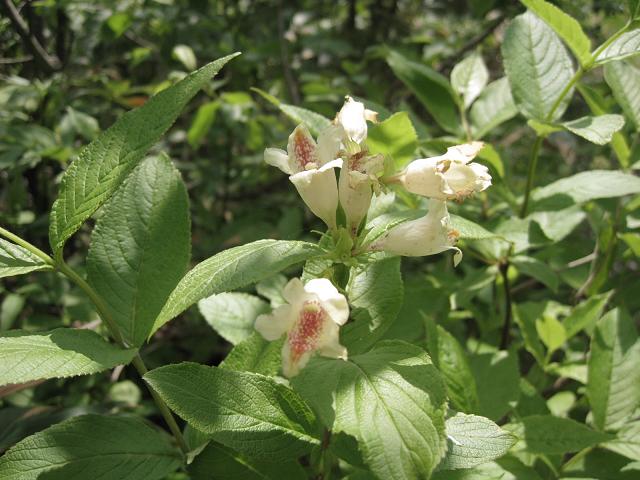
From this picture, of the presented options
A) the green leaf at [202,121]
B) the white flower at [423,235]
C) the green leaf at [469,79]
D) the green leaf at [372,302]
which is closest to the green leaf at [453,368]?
the green leaf at [372,302]

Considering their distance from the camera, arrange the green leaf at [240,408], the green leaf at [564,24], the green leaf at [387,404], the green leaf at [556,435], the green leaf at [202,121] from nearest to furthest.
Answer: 1. the green leaf at [387,404]
2. the green leaf at [240,408]
3. the green leaf at [556,435]
4. the green leaf at [564,24]
5. the green leaf at [202,121]

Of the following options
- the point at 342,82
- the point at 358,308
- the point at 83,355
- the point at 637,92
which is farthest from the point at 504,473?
the point at 342,82

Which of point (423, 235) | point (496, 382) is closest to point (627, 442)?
point (496, 382)

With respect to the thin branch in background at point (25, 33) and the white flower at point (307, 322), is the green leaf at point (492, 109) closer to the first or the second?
the white flower at point (307, 322)

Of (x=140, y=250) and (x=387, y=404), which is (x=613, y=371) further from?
(x=140, y=250)

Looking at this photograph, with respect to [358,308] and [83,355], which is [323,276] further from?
[83,355]

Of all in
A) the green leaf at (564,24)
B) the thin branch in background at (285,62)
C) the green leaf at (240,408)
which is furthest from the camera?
the thin branch in background at (285,62)
